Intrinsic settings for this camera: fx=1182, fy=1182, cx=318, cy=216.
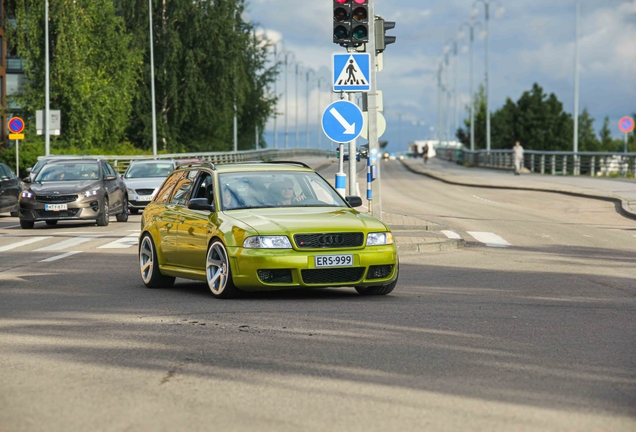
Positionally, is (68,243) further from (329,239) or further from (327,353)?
(327,353)

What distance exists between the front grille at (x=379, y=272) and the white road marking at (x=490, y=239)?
28.1 ft

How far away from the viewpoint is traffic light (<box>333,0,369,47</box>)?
→ 18781mm

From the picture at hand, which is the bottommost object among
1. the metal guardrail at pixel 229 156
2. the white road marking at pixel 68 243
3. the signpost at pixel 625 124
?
the metal guardrail at pixel 229 156

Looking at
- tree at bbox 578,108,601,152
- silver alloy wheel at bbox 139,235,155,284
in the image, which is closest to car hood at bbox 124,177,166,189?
silver alloy wheel at bbox 139,235,155,284

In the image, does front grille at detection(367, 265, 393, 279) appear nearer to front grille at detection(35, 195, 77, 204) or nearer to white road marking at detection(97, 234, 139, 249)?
white road marking at detection(97, 234, 139, 249)

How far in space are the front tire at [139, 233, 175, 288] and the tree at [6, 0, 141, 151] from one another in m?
54.2

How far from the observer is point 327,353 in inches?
312

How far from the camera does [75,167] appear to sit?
28062 millimetres

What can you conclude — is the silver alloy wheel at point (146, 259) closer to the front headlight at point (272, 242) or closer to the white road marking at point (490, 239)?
the front headlight at point (272, 242)

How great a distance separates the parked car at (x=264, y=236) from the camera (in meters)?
11.4

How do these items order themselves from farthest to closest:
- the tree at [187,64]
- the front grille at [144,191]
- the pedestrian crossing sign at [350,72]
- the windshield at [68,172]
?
the tree at [187,64] → the front grille at [144,191] → the windshield at [68,172] → the pedestrian crossing sign at [350,72]

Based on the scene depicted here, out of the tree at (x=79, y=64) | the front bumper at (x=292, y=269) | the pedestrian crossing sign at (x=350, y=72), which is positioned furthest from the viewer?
the tree at (x=79, y=64)

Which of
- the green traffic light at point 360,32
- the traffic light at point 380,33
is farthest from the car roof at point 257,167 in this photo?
the traffic light at point 380,33

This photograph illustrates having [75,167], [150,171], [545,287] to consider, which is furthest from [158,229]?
[150,171]
